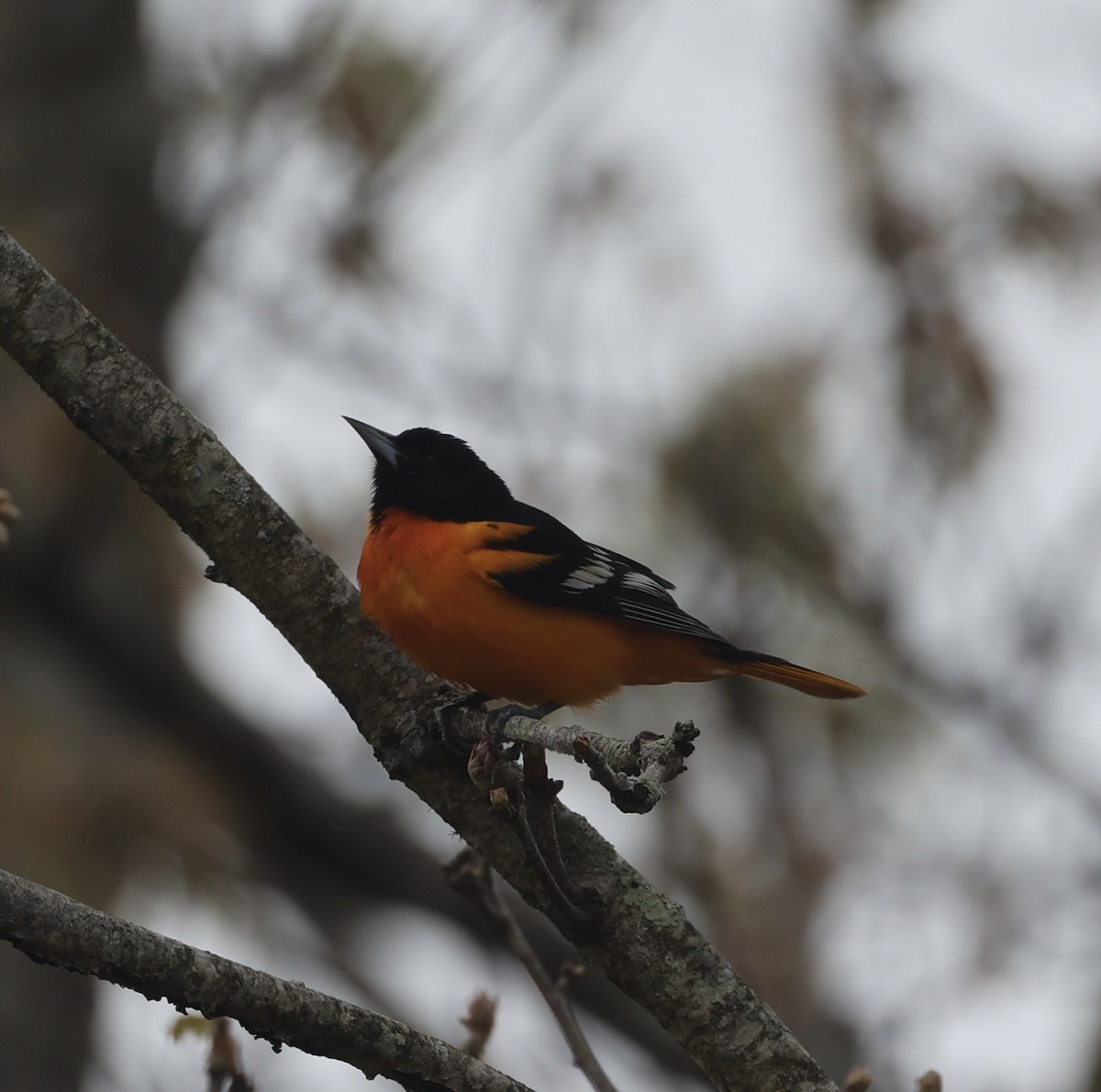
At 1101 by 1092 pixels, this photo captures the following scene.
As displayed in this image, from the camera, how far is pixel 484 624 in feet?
14.4

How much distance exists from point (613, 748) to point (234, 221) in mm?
6972

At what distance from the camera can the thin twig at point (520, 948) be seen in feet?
10.2

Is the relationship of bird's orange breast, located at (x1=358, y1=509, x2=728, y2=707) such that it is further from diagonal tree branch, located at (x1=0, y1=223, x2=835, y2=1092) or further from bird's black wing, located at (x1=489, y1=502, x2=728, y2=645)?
diagonal tree branch, located at (x1=0, y1=223, x2=835, y2=1092)

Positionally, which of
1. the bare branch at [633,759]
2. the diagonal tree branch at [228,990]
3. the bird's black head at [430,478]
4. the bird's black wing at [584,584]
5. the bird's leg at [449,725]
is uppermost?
the bird's black head at [430,478]

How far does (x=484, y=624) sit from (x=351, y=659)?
38.1 inches

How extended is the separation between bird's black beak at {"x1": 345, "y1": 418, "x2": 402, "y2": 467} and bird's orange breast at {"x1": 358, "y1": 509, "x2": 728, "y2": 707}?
1.41ft

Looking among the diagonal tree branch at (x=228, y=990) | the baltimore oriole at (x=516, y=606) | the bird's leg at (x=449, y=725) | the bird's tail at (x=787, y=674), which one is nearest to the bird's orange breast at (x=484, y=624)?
the baltimore oriole at (x=516, y=606)

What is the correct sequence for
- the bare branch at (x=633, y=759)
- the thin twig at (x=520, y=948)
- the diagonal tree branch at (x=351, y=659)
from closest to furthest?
the bare branch at (x=633, y=759) < the diagonal tree branch at (x=351, y=659) < the thin twig at (x=520, y=948)

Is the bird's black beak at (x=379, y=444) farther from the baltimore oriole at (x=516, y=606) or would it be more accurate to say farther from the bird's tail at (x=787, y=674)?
the bird's tail at (x=787, y=674)

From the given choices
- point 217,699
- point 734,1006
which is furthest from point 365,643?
point 217,699

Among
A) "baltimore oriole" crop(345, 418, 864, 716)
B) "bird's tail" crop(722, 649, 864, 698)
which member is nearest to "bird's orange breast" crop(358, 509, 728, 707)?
"baltimore oriole" crop(345, 418, 864, 716)

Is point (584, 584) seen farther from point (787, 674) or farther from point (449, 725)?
point (449, 725)

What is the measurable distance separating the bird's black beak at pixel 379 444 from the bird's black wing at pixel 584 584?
622 mm

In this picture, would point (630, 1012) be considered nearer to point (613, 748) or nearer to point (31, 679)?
point (31, 679)
